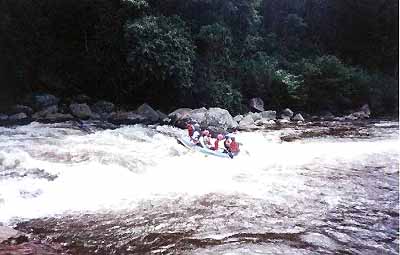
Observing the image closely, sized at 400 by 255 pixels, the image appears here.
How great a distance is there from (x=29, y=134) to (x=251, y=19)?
10412 mm

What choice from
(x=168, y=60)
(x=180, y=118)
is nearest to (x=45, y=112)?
(x=168, y=60)

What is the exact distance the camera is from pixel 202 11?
58.2ft

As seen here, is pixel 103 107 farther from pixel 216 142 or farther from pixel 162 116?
pixel 216 142

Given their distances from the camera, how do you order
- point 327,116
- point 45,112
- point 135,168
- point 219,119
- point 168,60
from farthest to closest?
point 327,116 → point 45,112 → point 168,60 → point 219,119 → point 135,168

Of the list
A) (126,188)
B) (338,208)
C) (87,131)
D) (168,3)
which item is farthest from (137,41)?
(338,208)

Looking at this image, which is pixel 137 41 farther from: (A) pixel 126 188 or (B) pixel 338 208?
(B) pixel 338 208

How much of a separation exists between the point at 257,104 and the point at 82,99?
6890 mm

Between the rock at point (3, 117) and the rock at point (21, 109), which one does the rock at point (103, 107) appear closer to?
the rock at point (21, 109)

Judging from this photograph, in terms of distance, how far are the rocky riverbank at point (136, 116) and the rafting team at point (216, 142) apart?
106 inches

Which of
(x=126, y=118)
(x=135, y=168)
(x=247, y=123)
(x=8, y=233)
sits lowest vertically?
(x=8, y=233)

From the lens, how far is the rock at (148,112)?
1644cm

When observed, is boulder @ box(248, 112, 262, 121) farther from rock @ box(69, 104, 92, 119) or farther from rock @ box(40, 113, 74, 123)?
rock @ box(40, 113, 74, 123)

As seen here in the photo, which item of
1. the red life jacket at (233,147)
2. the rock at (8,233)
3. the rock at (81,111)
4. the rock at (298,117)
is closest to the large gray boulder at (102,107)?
the rock at (81,111)

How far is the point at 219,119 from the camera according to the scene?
15.1 m
